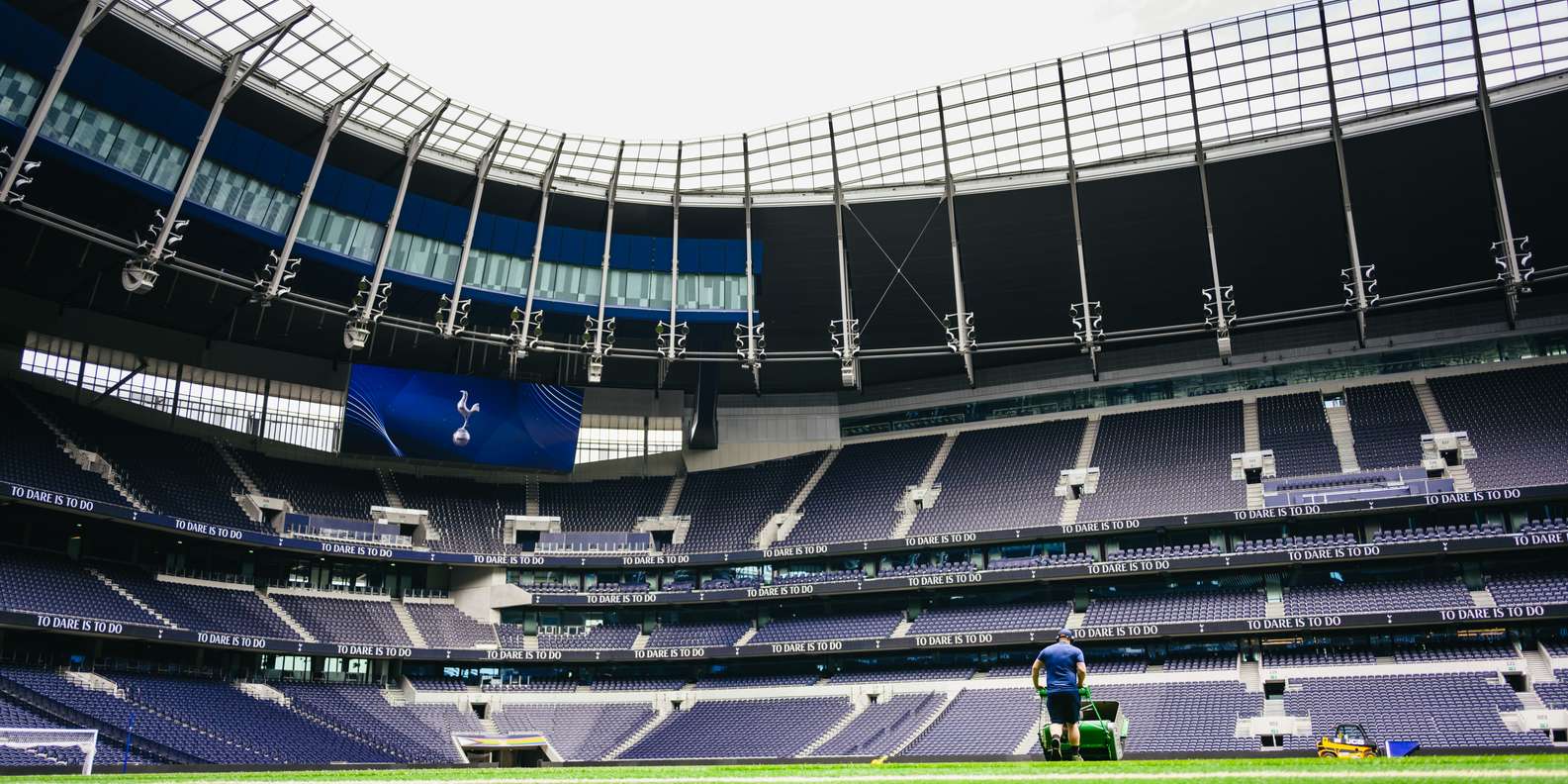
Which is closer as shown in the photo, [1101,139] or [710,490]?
[1101,139]

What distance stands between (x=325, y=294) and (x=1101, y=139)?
35959 mm

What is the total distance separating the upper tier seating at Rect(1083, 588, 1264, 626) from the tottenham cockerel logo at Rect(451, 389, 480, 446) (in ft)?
104

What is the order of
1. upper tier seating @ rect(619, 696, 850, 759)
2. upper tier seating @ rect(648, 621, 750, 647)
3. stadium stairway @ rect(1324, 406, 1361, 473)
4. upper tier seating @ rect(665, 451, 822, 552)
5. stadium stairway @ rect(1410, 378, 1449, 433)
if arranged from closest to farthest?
upper tier seating @ rect(619, 696, 850, 759) < stadium stairway @ rect(1324, 406, 1361, 473) < stadium stairway @ rect(1410, 378, 1449, 433) < upper tier seating @ rect(648, 621, 750, 647) < upper tier seating @ rect(665, 451, 822, 552)

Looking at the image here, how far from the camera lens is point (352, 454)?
57.9 meters

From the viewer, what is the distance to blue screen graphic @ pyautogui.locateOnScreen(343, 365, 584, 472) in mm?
54156

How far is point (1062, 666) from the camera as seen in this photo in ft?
42.6

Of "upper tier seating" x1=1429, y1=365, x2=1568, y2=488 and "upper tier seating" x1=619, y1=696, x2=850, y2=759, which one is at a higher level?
"upper tier seating" x1=1429, y1=365, x2=1568, y2=488

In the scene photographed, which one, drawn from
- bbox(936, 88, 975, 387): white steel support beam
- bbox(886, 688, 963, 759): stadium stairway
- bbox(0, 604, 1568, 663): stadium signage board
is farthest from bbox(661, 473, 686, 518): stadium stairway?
bbox(886, 688, 963, 759): stadium stairway

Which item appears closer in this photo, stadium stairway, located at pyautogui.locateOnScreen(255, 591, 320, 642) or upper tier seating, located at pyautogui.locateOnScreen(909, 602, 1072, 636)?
upper tier seating, located at pyautogui.locateOnScreen(909, 602, 1072, 636)

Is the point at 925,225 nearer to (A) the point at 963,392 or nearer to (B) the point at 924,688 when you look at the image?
(A) the point at 963,392

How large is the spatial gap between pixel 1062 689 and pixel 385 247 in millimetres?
40277

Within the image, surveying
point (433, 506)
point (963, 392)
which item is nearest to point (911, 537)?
point (963, 392)

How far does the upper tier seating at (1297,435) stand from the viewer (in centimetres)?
4725

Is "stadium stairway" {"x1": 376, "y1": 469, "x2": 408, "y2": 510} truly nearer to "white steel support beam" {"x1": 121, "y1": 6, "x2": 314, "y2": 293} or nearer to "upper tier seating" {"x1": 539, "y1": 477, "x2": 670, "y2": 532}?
"upper tier seating" {"x1": 539, "y1": 477, "x2": 670, "y2": 532}
